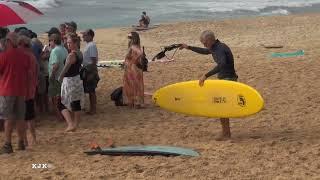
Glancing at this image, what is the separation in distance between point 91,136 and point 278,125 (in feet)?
7.76

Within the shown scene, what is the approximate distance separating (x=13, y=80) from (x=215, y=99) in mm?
2358

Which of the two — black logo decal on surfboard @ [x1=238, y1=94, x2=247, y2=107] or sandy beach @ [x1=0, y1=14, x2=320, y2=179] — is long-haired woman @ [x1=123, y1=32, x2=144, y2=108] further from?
black logo decal on surfboard @ [x1=238, y1=94, x2=247, y2=107]

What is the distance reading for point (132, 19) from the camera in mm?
29984

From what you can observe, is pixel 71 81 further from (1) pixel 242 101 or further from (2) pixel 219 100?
(1) pixel 242 101

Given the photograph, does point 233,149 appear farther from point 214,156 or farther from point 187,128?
point 187,128

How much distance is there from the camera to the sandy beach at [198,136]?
5648 mm

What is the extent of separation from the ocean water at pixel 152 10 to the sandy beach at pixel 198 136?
1596 centimetres

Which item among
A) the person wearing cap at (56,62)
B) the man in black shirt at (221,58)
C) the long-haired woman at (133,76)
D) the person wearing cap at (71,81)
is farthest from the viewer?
the long-haired woman at (133,76)

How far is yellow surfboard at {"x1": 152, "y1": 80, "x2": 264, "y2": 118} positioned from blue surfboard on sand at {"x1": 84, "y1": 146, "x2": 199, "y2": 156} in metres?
0.92

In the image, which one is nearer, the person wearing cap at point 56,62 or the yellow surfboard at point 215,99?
the yellow surfboard at point 215,99

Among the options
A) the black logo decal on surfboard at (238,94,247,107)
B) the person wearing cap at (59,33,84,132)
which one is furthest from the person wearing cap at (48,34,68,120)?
the black logo decal on surfboard at (238,94,247,107)

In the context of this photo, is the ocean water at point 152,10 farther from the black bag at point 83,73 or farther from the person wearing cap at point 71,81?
the person wearing cap at point 71,81

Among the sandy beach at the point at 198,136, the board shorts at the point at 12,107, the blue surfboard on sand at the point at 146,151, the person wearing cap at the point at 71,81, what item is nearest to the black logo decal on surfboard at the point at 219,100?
the sandy beach at the point at 198,136

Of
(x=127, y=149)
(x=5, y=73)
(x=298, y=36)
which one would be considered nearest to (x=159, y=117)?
(x=127, y=149)
